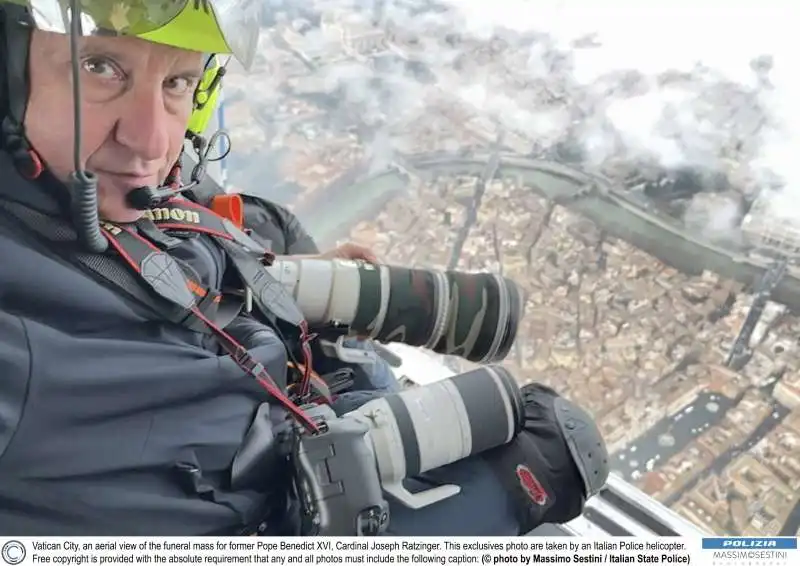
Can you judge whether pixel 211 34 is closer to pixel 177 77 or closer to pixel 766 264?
pixel 177 77

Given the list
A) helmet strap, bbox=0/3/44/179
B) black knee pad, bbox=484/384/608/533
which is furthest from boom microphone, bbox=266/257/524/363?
helmet strap, bbox=0/3/44/179

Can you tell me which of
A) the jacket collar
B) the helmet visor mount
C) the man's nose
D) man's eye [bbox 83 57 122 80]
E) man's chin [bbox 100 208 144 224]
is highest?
the helmet visor mount

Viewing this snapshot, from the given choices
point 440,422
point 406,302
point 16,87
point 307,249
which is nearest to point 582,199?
point 307,249

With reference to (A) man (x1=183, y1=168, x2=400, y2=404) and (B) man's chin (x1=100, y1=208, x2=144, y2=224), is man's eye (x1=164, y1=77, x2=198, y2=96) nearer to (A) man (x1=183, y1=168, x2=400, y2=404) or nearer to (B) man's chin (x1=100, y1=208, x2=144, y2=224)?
(B) man's chin (x1=100, y1=208, x2=144, y2=224)

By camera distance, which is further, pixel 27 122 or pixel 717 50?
pixel 717 50

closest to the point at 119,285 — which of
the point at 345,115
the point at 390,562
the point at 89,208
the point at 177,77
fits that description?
the point at 89,208
